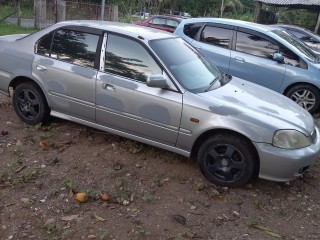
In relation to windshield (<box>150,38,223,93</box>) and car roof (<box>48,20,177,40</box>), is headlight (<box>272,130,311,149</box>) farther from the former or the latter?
car roof (<box>48,20,177,40</box>)

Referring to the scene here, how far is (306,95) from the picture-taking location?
7215 mm

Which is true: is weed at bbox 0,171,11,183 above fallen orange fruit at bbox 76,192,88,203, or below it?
below

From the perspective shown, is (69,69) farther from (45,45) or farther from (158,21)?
(158,21)

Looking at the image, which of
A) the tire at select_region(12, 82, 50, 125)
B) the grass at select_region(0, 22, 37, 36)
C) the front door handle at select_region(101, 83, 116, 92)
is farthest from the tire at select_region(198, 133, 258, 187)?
the grass at select_region(0, 22, 37, 36)

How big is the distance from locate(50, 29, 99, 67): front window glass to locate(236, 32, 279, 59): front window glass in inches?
144

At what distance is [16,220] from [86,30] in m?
2.50

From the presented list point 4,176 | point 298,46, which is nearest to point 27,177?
point 4,176

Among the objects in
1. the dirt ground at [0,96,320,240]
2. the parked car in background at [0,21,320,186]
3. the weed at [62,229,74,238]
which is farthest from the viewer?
the parked car in background at [0,21,320,186]

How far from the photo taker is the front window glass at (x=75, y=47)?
4801 millimetres

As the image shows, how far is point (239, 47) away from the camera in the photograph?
7598 millimetres

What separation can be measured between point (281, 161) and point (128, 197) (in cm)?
158

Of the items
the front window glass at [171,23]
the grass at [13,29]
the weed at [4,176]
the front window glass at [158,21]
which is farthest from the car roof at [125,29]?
the front window glass at [158,21]

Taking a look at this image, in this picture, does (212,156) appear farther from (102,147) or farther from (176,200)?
(102,147)

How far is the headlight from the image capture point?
12.9 ft
